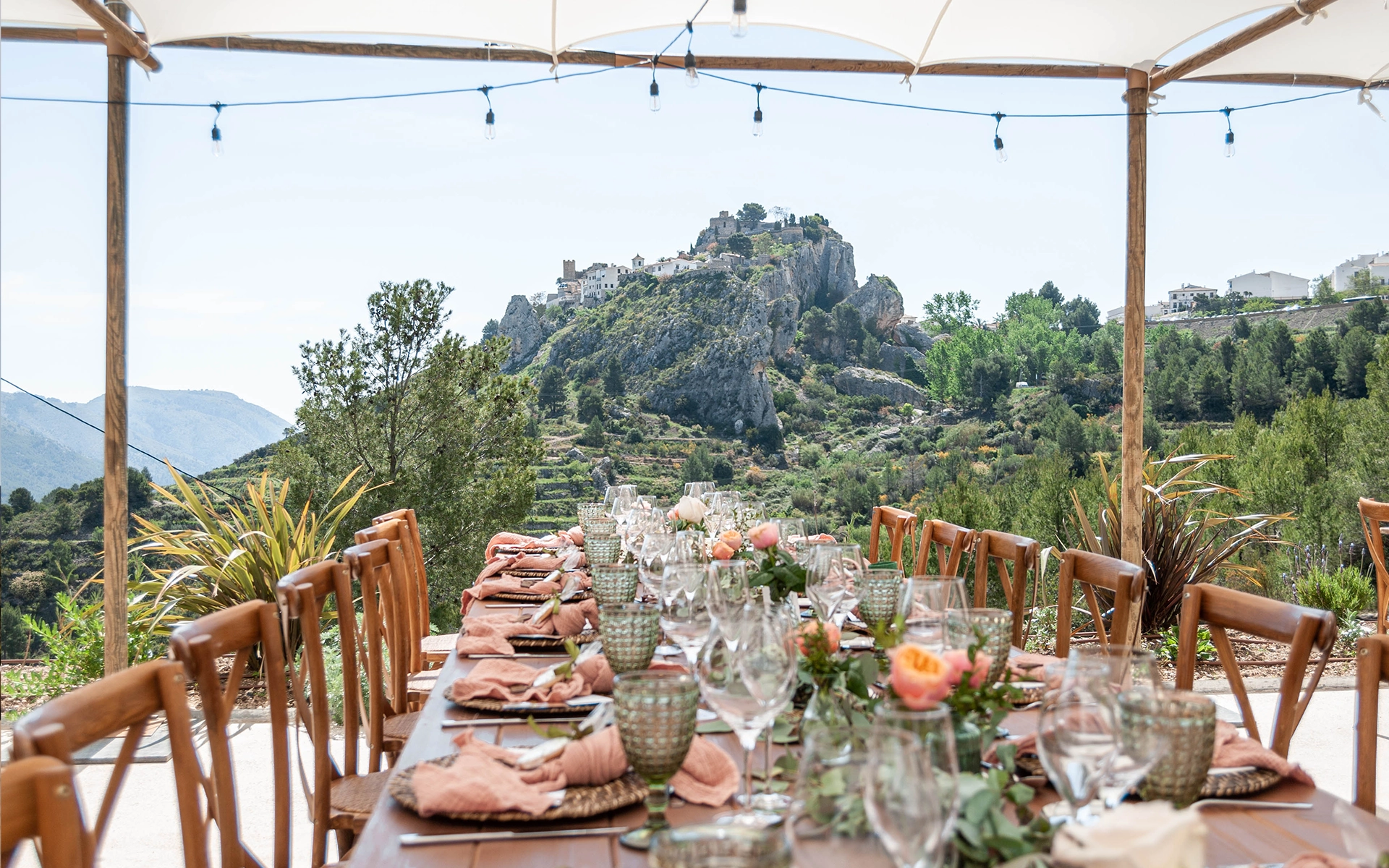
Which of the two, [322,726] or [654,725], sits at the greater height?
[654,725]

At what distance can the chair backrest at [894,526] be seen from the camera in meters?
3.36

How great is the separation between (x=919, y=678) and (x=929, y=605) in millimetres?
507

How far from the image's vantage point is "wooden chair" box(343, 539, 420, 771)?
2207 millimetres

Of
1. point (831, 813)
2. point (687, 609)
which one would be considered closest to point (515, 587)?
point (687, 609)

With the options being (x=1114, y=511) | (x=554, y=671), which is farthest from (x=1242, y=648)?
(x=554, y=671)

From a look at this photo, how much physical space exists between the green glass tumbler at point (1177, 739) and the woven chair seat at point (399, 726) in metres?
1.70

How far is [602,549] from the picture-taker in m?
2.35

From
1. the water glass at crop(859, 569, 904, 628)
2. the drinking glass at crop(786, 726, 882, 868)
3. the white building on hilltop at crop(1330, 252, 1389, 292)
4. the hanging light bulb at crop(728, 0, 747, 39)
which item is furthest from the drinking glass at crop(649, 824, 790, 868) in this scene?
the white building on hilltop at crop(1330, 252, 1389, 292)

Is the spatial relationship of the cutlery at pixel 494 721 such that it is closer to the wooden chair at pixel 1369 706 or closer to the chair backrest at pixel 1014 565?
the wooden chair at pixel 1369 706

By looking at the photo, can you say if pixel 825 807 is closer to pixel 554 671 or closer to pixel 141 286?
pixel 554 671

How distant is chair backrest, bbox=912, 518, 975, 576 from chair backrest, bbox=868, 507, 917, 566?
6 cm

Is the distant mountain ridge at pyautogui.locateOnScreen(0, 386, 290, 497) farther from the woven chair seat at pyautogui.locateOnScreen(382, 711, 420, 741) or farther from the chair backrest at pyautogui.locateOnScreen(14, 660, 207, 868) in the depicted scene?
the chair backrest at pyautogui.locateOnScreen(14, 660, 207, 868)

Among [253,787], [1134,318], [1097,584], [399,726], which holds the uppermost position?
[1134,318]

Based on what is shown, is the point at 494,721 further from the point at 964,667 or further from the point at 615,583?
the point at 964,667
